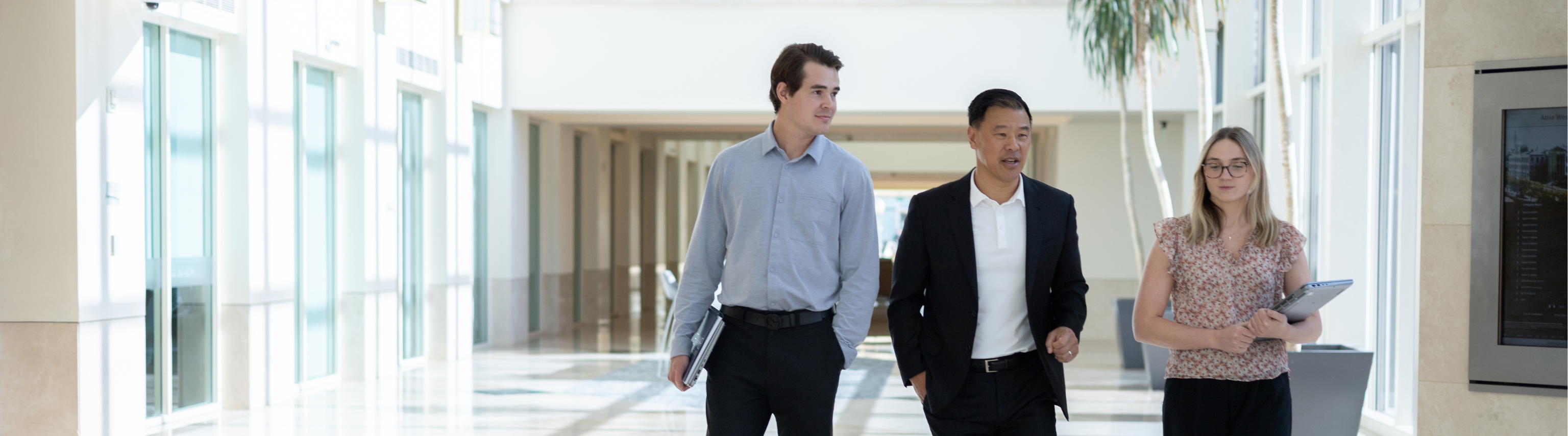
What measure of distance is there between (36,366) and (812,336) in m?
4.45

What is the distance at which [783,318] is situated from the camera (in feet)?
8.15

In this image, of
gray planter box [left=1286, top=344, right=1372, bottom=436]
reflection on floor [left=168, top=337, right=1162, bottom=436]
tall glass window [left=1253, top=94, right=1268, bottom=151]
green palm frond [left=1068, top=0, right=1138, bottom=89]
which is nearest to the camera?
gray planter box [left=1286, top=344, right=1372, bottom=436]

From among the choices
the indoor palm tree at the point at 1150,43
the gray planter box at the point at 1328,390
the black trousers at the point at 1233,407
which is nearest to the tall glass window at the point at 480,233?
the indoor palm tree at the point at 1150,43

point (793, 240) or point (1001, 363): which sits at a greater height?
point (793, 240)

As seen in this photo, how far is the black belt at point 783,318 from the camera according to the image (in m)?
2.49

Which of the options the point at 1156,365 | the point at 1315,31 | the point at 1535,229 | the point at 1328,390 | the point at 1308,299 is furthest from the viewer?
the point at 1156,365

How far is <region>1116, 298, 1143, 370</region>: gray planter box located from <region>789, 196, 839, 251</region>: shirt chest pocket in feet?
21.8

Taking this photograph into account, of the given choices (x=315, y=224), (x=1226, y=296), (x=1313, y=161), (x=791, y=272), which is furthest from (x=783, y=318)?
(x=315, y=224)

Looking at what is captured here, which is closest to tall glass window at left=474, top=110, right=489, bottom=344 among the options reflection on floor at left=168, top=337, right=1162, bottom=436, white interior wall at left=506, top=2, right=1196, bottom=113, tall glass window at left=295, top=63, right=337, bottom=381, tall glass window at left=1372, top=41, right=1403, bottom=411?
white interior wall at left=506, top=2, right=1196, bottom=113

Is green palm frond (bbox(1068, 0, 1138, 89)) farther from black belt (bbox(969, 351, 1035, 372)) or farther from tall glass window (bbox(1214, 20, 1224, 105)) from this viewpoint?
black belt (bbox(969, 351, 1035, 372))

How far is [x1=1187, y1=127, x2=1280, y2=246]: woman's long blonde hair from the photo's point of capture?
254 cm

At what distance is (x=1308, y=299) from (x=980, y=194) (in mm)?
701

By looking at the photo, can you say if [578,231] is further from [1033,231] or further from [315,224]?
[1033,231]

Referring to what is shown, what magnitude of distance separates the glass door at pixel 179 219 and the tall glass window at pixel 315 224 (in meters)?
0.87
